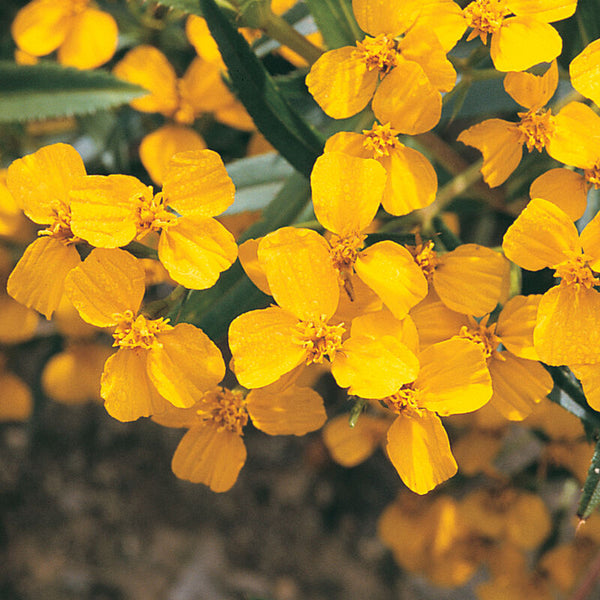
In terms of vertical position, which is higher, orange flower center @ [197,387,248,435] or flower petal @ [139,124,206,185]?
flower petal @ [139,124,206,185]

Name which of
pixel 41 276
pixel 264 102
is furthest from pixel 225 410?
pixel 264 102

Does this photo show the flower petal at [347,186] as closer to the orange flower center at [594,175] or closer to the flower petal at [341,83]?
the flower petal at [341,83]

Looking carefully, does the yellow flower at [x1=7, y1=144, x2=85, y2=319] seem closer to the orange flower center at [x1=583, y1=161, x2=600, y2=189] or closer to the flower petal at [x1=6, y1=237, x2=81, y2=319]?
the flower petal at [x1=6, y1=237, x2=81, y2=319]

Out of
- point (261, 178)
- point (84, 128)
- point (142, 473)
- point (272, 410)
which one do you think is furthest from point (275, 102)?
point (142, 473)

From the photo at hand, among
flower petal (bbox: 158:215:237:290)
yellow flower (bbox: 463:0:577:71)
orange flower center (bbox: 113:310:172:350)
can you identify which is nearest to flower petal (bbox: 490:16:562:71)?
yellow flower (bbox: 463:0:577:71)

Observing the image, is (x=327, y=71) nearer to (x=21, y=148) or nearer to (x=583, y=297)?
(x=583, y=297)

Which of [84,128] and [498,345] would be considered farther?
[84,128]
